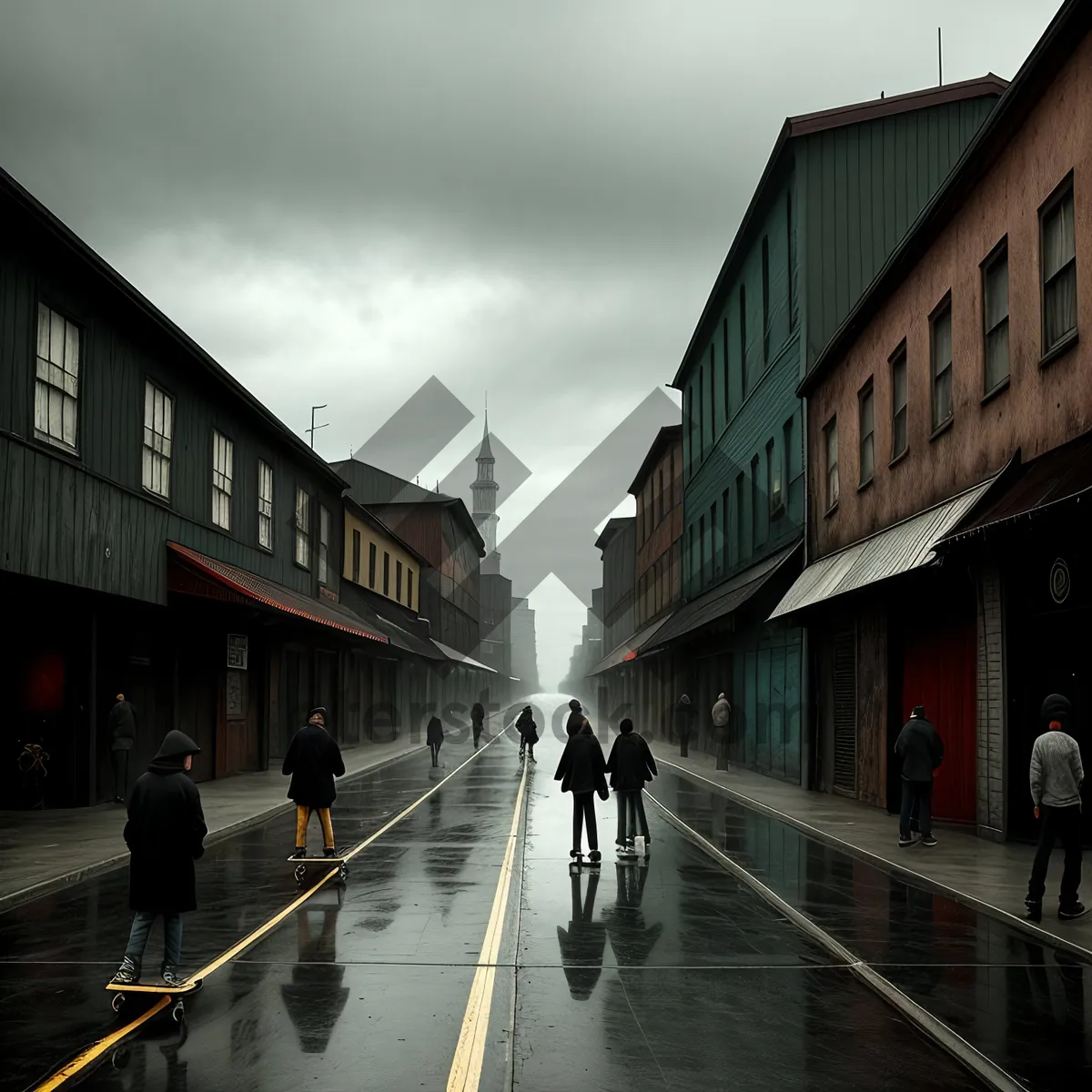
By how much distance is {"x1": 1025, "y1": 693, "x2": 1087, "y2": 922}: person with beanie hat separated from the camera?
1017 centimetres

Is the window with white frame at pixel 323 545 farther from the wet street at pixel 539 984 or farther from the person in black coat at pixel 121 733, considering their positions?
the wet street at pixel 539 984

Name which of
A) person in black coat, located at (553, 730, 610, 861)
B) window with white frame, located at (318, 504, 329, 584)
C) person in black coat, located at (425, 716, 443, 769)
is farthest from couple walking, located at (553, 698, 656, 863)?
window with white frame, located at (318, 504, 329, 584)

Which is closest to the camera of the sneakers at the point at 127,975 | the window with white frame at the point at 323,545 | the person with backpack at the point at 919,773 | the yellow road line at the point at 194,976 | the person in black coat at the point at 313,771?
the yellow road line at the point at 194,976

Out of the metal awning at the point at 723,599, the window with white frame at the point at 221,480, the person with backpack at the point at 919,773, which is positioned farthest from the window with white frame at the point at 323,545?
the person with backpack at the point at 919,773

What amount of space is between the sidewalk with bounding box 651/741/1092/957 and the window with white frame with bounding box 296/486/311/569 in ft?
49.5

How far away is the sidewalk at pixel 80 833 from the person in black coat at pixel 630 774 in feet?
17.1

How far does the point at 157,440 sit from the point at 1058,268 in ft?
48.5

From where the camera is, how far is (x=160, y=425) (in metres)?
21.6

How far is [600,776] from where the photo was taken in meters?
14.3

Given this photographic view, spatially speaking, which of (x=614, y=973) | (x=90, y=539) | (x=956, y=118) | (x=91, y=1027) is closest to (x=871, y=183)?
(x=956, y=118)

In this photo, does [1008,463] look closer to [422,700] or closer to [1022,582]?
[1022,582]

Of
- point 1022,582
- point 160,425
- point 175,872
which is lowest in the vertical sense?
point 175,872

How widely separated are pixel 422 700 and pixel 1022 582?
49.4 meters

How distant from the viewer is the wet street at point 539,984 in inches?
243
